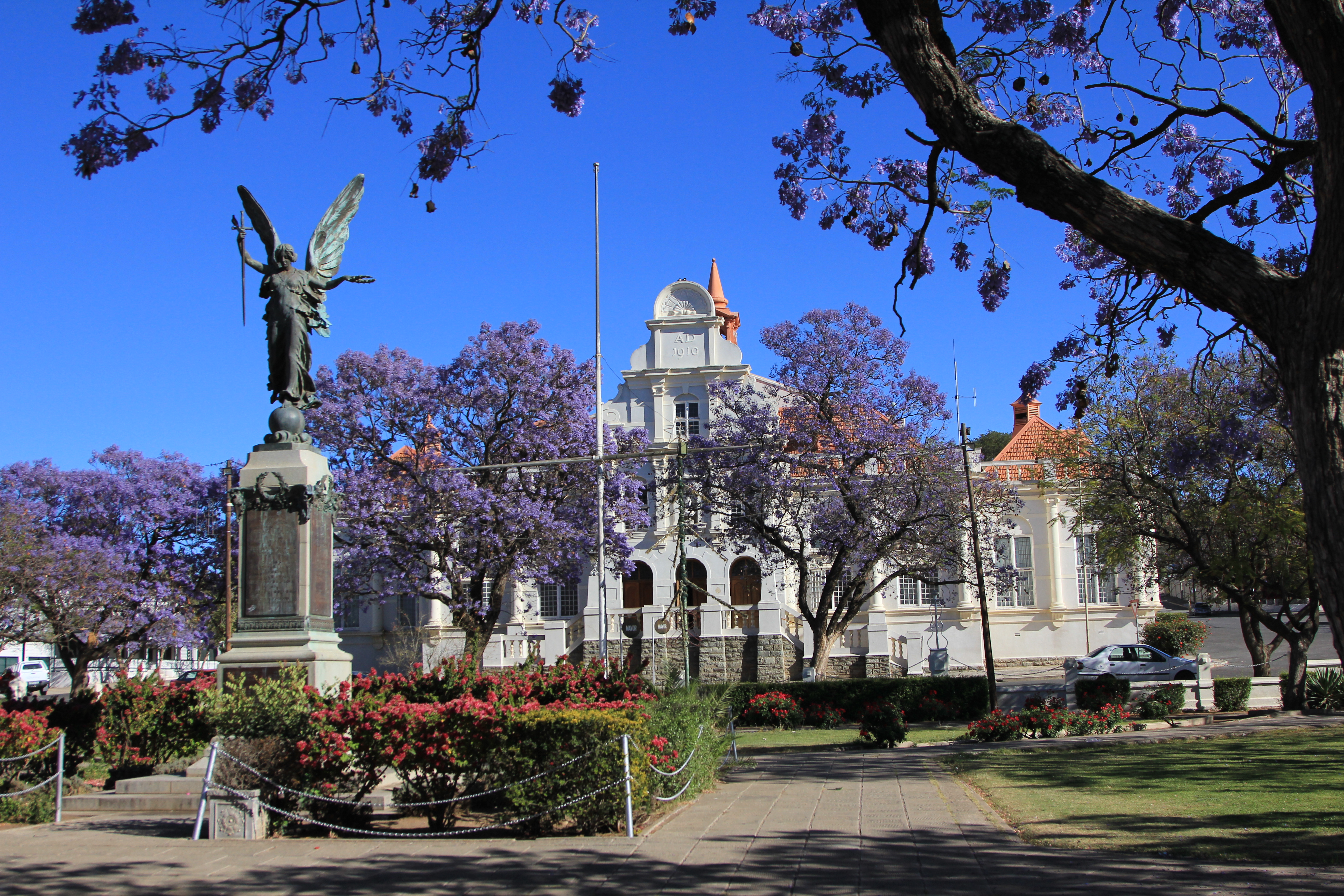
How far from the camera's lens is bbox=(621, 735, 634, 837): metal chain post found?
356 inches

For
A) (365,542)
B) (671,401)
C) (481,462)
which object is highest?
(671,401)

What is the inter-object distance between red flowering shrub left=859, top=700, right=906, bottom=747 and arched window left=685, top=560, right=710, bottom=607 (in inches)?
742

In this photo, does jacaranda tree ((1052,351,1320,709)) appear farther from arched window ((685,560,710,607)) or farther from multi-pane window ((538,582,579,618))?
multi-pane window ((538,582,579,618))

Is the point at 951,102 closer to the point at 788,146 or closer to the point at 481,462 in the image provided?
the point at 788,146

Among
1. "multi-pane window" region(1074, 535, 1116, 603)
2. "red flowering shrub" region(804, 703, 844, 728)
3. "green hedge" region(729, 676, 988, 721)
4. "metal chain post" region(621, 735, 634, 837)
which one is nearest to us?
"metal chain post" region(621, 735, 634, 837)

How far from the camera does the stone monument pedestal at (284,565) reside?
1241cm

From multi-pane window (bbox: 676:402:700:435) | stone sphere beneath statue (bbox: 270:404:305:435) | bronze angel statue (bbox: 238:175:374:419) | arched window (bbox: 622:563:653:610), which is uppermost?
multi-pane window (bbox: 676:402:700:435)

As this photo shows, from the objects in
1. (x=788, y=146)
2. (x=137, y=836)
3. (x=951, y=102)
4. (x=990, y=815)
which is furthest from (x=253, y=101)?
(x=990, y=815)

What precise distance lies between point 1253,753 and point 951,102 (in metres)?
12.5

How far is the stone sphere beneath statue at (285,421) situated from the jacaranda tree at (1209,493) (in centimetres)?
1601

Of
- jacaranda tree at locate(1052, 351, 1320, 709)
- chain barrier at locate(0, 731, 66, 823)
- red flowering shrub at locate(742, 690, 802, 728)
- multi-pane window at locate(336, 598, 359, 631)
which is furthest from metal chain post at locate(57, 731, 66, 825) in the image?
multi-pane window at locate(336, 598, 359, 631)

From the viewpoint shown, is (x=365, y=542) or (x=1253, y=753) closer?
(x=1253, y=753)

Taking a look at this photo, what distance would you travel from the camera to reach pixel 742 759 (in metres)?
17.1

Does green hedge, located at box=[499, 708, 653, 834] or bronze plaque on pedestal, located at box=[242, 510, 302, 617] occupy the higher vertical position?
bronze plaque on pedestal, located at box=[242, 510, 302, 617]
